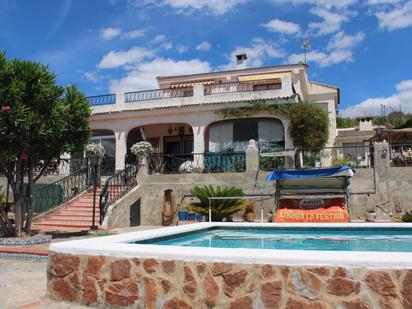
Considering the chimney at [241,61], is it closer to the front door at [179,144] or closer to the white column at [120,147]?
the front door at [179,144]

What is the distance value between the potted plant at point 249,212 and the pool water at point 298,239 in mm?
6361

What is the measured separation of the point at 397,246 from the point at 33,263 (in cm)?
650

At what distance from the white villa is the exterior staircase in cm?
551

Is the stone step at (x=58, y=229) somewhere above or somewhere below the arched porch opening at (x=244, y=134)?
below

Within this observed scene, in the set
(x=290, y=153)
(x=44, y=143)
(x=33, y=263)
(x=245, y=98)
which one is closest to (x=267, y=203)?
(x=290, y=153)

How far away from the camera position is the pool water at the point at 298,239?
22.4ft

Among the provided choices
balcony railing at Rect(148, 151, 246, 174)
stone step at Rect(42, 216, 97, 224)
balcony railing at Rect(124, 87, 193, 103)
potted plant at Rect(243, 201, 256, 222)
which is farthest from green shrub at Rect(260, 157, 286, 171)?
balcony railing at Rect(124, 87, 193, 103)

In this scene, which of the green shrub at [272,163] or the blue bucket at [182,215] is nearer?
the blue bucket at [182,215]

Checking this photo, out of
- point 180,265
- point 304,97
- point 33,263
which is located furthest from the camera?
point 304,97

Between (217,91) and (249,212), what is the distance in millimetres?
9511

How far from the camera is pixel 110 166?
23.6 m

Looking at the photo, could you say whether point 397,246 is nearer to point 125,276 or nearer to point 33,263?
point 125,276

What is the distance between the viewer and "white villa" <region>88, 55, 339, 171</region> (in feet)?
69.1

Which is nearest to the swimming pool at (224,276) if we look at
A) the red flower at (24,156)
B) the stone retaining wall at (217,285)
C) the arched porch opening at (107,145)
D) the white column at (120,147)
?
the stone retaining wall at (217,285)
